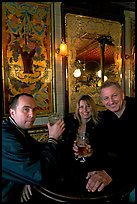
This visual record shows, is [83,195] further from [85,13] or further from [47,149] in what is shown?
[85,13]

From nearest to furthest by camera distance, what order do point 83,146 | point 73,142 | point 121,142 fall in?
point 83,146, point 121,142, point 73,142

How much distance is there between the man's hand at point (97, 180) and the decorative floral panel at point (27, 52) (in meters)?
2.59

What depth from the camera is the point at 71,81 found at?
4613 mm

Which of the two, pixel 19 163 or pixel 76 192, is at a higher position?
pixel 19 163

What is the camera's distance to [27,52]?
4.14 metres

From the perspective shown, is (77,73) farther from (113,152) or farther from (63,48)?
(113,152)

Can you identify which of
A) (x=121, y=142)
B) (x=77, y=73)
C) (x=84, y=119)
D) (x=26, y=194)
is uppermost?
(x=77, y=73)

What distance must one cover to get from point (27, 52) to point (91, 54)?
55.6 inches

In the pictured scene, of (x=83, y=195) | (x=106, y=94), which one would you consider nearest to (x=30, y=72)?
(x=106, y=94)

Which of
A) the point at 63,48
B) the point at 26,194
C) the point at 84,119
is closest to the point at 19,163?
the point at 26,194

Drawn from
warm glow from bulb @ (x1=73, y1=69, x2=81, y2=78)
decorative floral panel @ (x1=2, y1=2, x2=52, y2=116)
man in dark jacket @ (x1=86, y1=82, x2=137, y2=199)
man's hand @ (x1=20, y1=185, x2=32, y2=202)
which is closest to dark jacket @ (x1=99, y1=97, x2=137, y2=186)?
man in dark jacket @ (x1=86, y1=82, x2=137, y2=199)

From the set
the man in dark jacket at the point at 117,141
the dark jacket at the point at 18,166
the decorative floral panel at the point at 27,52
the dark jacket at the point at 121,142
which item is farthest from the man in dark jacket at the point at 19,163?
the decorative floral panel at the point at 27,52

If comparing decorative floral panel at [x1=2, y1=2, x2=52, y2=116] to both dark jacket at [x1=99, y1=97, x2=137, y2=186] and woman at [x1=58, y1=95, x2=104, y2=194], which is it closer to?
woman at [x1=58, y1=95, x2=104, y2=194]

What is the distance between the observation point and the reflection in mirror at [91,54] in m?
4.63
